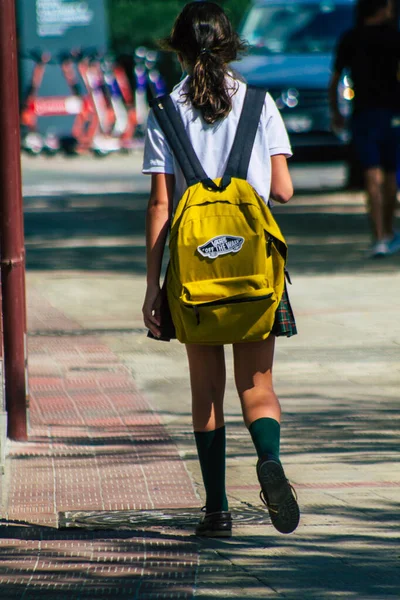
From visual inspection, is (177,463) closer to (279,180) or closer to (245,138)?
(279,180)

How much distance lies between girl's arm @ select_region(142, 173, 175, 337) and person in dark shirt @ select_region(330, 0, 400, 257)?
735 cm

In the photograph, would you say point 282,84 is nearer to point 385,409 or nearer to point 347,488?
point 385,409

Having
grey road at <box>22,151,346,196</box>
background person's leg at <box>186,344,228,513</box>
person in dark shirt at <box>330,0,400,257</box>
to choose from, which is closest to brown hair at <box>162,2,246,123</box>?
background person's leg at <box>186,344,228,513</box>

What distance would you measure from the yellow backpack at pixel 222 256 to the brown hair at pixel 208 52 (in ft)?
0.40

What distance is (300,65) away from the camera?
60.8 feet

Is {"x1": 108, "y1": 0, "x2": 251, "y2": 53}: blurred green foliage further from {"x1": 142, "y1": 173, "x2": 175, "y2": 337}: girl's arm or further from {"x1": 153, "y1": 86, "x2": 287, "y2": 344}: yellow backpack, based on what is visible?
{"x1": 153, "y1": 86, "x2": 287, "y2": 344}: yellow backpack

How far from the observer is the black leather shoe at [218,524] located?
4.79m

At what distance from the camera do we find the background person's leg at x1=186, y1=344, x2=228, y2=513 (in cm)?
472

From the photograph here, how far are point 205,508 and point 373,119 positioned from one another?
744 centimetres

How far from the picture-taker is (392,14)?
40.2ft

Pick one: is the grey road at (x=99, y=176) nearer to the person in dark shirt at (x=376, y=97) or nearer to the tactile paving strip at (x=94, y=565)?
the person in dark shirt at (x=376, y=97)

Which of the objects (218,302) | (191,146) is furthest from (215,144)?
(218,302)

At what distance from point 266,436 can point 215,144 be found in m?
1.00

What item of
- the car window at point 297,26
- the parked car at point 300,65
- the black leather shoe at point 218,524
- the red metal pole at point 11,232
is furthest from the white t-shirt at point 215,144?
the car window at point 297,26
